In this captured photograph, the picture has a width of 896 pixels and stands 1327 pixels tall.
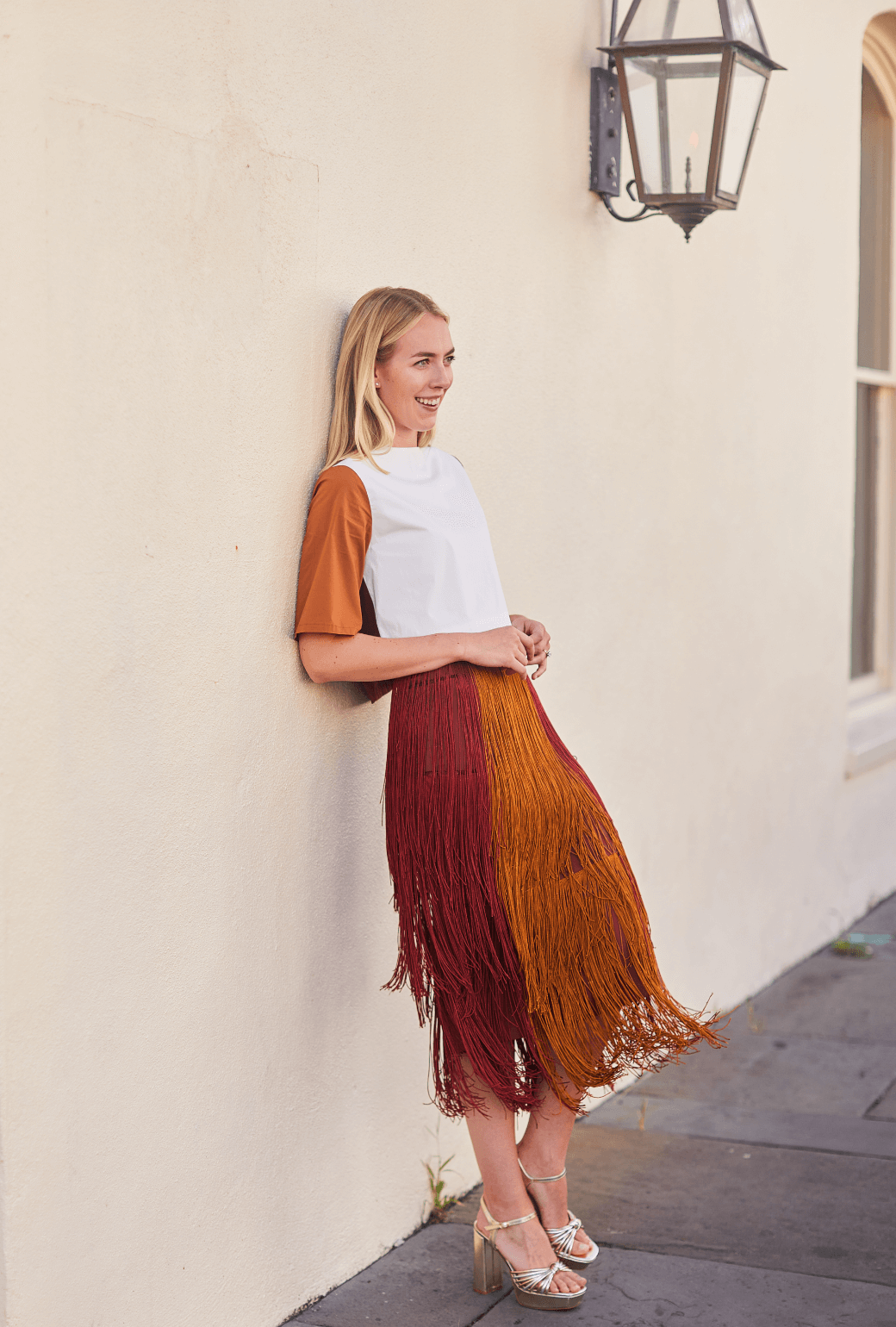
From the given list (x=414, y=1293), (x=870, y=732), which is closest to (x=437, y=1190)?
(x=414, y=1293)

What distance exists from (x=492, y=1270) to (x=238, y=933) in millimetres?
840

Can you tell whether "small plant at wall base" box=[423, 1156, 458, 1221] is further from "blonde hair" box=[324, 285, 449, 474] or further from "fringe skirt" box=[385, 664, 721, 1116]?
"blonde hair" box=[324, 285, 449, 474]

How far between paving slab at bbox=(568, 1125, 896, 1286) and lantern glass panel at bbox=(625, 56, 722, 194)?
2.25 m

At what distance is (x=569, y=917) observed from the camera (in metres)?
2.56

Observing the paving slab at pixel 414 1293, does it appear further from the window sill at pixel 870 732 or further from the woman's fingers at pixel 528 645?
the window sill at pixel 870 732

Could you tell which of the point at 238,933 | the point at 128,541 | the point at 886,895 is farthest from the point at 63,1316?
the point at 886,895

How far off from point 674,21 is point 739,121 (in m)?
0.27

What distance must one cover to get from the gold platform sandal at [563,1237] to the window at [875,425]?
145 inches

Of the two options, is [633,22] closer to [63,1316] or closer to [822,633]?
[822,633]

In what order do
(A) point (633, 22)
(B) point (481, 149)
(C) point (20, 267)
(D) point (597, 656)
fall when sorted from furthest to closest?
(D) point (597, 656), (A) point (633, 22), (B) point (481, 149), (C) point (20, 267)

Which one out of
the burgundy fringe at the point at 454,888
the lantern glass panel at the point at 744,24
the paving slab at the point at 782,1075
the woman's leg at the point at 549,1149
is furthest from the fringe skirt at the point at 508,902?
the lantern glass panel at the point at 744,24

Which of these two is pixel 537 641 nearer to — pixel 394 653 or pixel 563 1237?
pixel 394 653

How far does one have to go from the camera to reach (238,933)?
2486 millimetres

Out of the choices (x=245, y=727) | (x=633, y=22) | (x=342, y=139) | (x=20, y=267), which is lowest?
(x=245, y=727)
